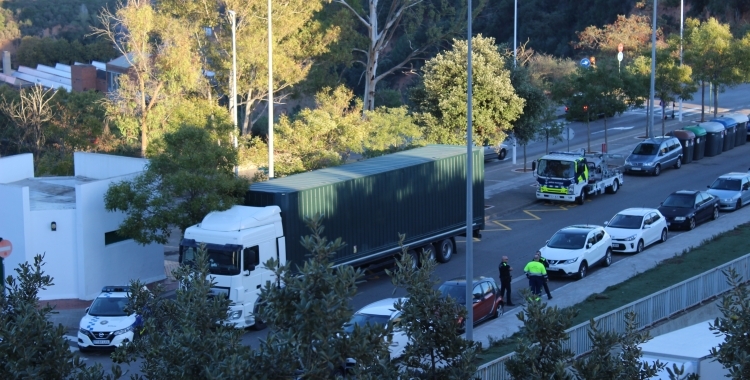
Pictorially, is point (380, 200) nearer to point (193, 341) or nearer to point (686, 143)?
point (193, 341)

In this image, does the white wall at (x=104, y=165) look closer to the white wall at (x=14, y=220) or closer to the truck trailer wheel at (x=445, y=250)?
the white wall at (x=14, y=220)

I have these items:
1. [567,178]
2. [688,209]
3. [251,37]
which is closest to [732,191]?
[688,209]

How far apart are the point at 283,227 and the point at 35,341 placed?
1214 cm

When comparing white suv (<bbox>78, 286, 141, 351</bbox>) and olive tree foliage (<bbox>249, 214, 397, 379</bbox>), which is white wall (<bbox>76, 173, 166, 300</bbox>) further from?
olive tree foliage (<bbox>249, 214, 397, 379</bbox>)

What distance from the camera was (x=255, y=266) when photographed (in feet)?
66.7

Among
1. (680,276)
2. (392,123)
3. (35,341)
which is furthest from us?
(392,123)

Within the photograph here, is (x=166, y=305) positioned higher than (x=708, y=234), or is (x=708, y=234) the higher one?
(x=166, y=305)

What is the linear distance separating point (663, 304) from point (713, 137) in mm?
25384

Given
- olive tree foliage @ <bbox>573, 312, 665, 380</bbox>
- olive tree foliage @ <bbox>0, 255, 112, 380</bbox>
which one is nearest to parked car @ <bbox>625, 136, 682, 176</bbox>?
olive tree foliage @ <bbox>573, 312, 665, 380</bbox>

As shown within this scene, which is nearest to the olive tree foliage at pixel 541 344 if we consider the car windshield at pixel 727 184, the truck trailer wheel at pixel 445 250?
the truck trailer wheel at pixel 445 250

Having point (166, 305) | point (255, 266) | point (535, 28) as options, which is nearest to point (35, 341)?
point (166, 305)

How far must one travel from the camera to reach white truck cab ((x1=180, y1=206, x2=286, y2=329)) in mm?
20016

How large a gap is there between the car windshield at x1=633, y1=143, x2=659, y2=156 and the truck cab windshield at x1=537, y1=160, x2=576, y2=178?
7122 millimetres

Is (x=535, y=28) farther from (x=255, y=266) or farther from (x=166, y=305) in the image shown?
(x=166, y=305)
